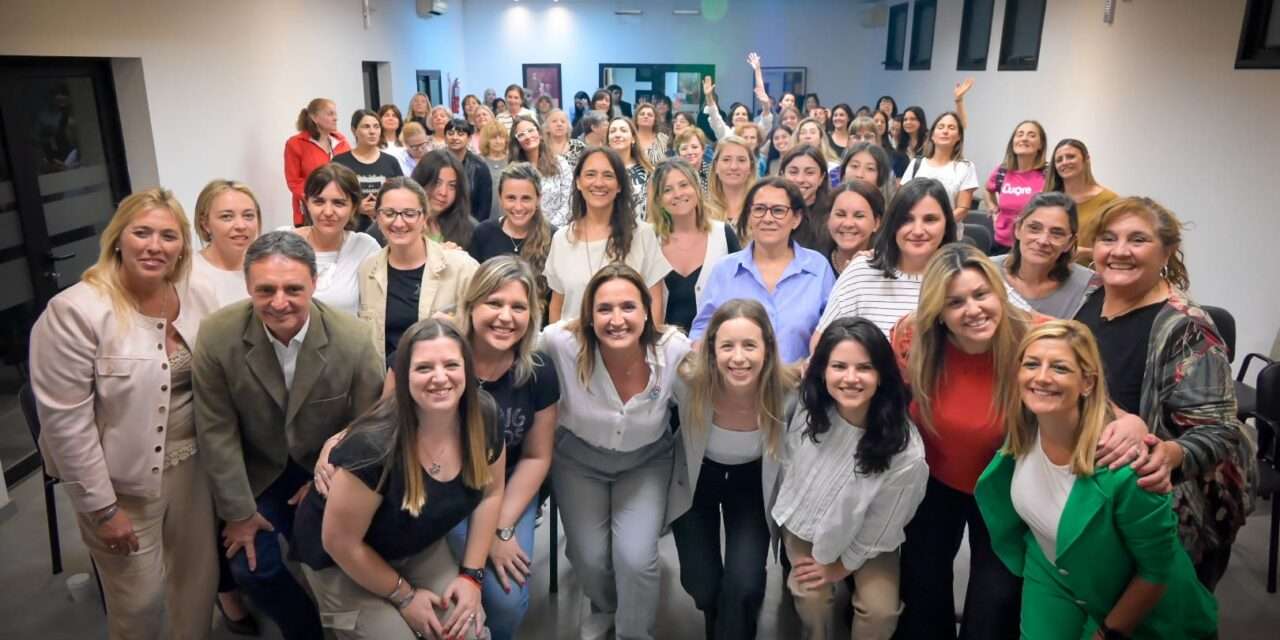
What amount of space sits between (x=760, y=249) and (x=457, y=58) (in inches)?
517

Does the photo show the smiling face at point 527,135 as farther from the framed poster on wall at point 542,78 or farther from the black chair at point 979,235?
the framed poster on wall at point 542,78

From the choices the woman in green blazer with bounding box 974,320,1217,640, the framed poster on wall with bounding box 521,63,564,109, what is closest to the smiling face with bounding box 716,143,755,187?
the woman in green blazer with bounding box 974,320,1217,640

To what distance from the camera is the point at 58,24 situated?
4.04m

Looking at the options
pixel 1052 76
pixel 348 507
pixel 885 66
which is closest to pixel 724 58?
pixel 885 66

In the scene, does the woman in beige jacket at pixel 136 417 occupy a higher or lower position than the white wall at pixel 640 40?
lower

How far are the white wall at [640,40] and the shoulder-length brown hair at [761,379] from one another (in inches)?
529

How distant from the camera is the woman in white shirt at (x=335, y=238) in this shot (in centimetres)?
300

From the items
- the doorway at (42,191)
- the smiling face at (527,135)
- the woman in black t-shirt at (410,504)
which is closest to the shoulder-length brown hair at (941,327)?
the woman in black t-shirt at (410,504)

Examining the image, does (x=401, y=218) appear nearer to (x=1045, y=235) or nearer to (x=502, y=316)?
(x=502, y=316)

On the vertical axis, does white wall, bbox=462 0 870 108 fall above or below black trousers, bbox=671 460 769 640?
above

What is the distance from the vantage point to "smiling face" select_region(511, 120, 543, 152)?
523 cm

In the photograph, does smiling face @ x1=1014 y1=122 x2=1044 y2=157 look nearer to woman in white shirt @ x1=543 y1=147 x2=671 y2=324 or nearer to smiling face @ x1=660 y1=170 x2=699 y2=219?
smiling face @ x1=660 y1=170 x2=699 y2=219

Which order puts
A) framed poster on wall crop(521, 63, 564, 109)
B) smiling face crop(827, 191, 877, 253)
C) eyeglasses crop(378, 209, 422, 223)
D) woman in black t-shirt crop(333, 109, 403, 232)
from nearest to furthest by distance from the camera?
eyeglasses crop(378, 209, 422, 223), smiling face crop(827, 191, 877, 253), woman in black t-shirt crop(333, 109, 403, 232), framed poster on wall crop(521, 63, 564, 109)

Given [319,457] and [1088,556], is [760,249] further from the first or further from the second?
[319,457]
